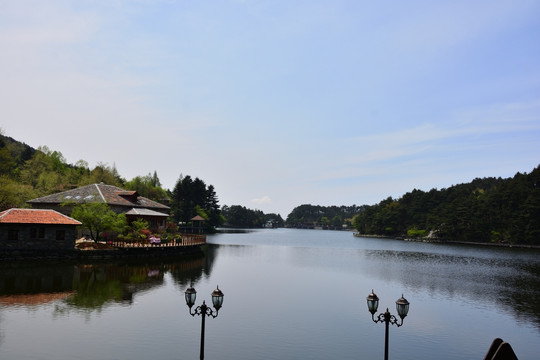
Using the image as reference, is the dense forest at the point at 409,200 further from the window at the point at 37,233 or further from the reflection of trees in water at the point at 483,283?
the reflection of trees in water at the point at 483,283

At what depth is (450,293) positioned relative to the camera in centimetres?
3403

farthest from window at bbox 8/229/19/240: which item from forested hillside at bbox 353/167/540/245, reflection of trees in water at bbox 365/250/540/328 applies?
forested hillside at bbox 353/167/540/245

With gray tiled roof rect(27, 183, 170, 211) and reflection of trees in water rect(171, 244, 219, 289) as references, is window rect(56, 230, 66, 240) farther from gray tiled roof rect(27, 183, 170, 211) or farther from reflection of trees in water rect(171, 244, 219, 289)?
reflection of trees in water rect(171, 244, 219, 289)

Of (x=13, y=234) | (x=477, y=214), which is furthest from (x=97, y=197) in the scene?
(x=477, y=214)

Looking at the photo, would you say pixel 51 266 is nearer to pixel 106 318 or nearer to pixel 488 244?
pixel 106 318

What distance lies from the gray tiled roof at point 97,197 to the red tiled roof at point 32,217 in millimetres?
8039

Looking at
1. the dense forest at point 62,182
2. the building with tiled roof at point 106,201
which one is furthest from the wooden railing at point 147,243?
the dense forest at point 62,182

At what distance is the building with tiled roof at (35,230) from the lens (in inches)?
1629

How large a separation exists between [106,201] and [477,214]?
375 feet

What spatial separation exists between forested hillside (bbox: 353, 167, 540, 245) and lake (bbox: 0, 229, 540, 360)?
81363 millimetres

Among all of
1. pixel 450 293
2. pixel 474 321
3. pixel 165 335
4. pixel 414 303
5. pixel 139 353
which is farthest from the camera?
pixel 450 293

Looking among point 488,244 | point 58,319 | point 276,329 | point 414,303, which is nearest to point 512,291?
point 414,303

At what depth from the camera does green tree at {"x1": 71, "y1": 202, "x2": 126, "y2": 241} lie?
48.3 metres

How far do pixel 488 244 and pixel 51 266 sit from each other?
122 m
